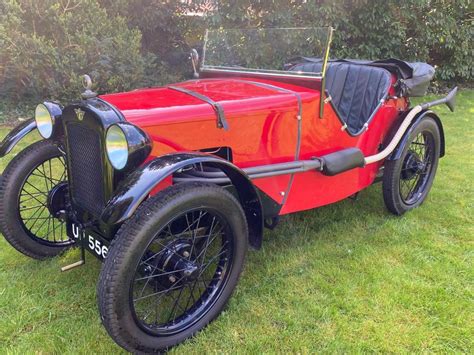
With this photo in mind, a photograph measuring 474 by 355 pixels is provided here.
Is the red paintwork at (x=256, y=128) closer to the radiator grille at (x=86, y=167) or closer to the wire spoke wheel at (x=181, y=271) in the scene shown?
the radiator grille at (x=86, y=167)

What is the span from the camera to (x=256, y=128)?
2371mm

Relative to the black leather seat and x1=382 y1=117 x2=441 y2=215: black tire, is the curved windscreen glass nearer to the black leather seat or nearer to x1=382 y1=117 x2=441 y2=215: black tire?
the black leather seat

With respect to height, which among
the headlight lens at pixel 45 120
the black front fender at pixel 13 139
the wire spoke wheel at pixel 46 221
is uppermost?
the headlight lens at pixel 45 120

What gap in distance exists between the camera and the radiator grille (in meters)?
2.10

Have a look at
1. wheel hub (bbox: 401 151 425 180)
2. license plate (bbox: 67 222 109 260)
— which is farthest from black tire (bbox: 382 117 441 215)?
license plate (bbox: 67 222 109 260)

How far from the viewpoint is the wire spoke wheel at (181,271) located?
1.97 meters

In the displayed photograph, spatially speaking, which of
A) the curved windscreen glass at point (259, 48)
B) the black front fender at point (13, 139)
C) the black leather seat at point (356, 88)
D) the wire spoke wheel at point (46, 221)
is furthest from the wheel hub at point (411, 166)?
the black front fender at point (13, 139)

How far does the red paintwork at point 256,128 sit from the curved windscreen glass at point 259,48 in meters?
0.17

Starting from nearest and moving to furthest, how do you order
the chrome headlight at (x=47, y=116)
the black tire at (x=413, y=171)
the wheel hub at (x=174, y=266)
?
the wheel hub at (x=174, y=266) < the chrome headlight at (x=47, y=116) < the black tire at (x=413, y=171)

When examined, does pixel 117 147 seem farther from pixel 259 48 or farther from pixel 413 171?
pixel 413 171

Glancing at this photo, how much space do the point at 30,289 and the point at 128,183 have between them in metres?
1.13

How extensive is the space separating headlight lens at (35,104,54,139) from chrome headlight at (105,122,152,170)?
0.68 metres

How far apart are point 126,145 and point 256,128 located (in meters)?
0.81

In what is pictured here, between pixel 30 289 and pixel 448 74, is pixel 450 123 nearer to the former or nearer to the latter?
pixel 448 74
